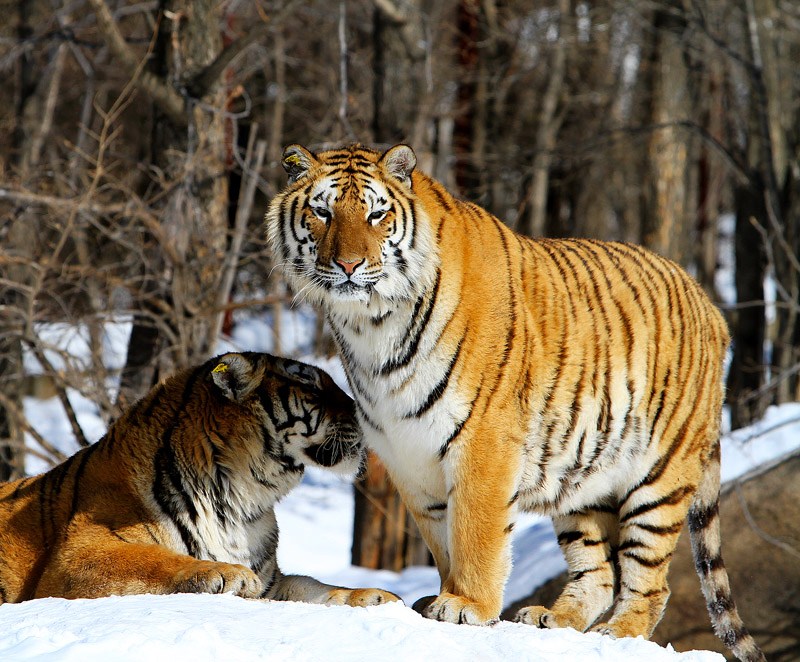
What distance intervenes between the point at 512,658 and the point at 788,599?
3895mm

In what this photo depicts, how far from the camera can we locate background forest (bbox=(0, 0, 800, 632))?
648 cm

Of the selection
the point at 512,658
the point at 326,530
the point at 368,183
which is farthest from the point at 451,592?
the point at 326,530

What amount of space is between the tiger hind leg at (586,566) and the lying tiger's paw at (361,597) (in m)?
0.77

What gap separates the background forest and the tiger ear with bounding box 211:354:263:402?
162 centimetres

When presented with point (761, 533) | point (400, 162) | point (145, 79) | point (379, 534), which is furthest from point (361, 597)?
point (379, 534)

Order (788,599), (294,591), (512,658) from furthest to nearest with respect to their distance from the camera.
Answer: (788,599) < (294,591) < (512,658)

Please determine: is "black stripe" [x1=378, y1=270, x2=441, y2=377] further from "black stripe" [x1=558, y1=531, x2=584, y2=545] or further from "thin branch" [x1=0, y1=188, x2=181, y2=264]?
"thin branch" [x1=0, y1=188, x2=181, y2=264]

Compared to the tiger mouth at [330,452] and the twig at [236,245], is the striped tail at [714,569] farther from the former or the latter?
the twig at [236,245]

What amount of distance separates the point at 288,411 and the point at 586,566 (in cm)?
145

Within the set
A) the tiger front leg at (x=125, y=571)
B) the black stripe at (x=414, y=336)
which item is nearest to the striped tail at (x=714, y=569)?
the black stripe at (x=414, y=336)

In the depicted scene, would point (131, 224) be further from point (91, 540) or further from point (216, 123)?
point (91, 540)

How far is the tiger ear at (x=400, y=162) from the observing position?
12.9ft

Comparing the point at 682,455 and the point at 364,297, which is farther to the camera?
the point at 682,455

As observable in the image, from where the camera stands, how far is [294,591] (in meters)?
4.18
